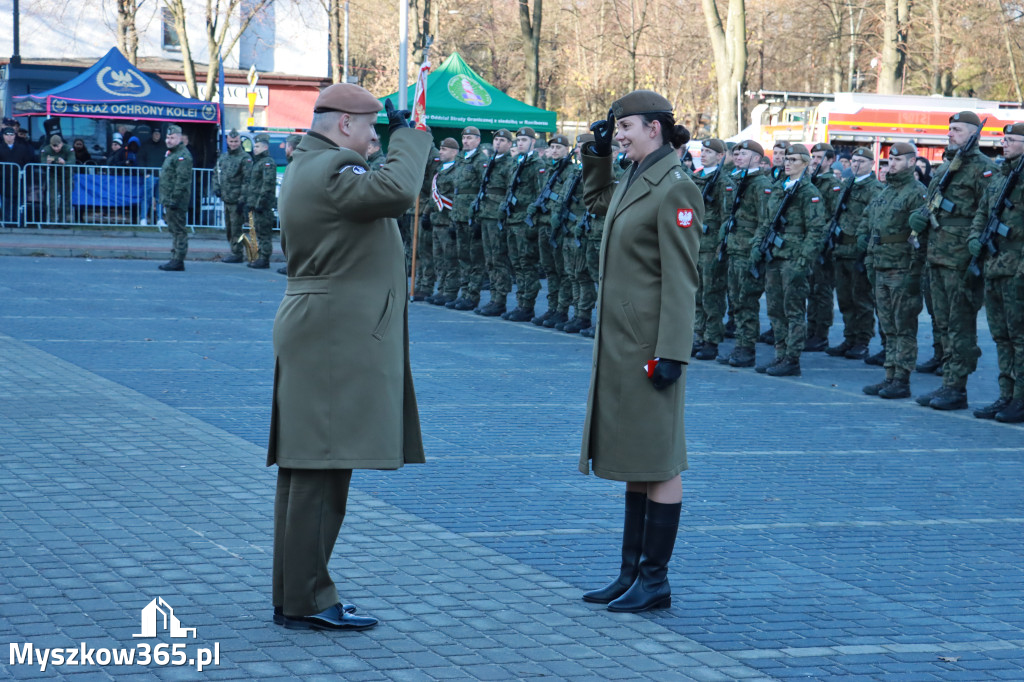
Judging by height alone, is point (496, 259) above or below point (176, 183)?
below

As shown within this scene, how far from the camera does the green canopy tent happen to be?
2734cm

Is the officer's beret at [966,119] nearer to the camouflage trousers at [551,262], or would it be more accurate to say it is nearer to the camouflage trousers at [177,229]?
the camouflage trousers at [551,262]

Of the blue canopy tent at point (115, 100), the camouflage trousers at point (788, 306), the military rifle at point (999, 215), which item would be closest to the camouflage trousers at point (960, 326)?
the military rifle at point (999, 215)

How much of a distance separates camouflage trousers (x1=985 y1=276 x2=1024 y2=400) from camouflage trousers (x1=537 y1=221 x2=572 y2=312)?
590 cm

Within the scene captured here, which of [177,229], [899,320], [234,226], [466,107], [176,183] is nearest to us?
[899,320]

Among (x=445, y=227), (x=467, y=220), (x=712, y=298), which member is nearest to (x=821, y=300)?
(x=712, y=298)

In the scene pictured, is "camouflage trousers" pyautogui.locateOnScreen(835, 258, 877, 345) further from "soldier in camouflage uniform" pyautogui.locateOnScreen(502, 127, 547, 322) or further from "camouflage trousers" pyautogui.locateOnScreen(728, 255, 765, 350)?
"soldier in camouflage uniform" pyautogui.locateOnScreen(502, 127, 547, 322)

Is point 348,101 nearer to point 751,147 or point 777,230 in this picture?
point 777,230

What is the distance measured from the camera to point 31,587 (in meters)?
5.18

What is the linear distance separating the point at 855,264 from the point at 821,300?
0.60 meters

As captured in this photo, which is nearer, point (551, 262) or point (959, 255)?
point (959, 255)

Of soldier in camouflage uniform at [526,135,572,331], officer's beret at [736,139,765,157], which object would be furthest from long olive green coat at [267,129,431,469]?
soldier in camouflage uniform at [526,135,572,331]

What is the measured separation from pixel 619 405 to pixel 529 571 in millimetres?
936

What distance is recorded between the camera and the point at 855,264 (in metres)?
14.2
